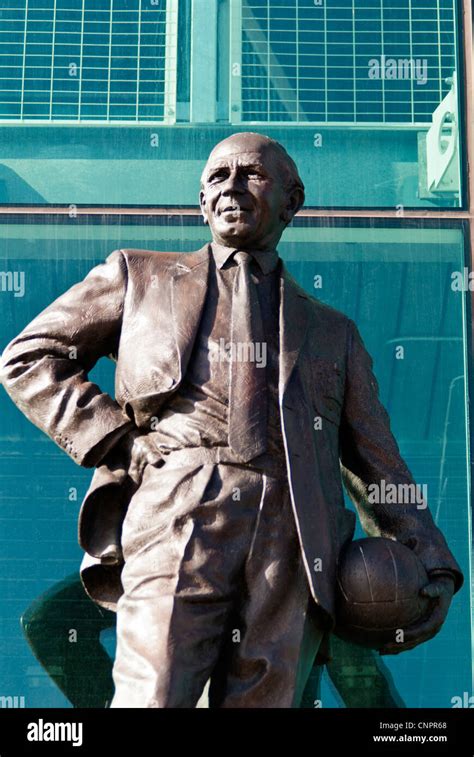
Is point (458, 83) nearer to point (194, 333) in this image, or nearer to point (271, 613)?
point (194, 333)

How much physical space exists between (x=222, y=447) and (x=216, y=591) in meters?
0.49

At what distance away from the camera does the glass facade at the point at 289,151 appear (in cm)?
877

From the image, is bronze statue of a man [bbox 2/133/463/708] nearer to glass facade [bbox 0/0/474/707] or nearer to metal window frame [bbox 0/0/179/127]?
glass facade [bbox 0/0/474/707]

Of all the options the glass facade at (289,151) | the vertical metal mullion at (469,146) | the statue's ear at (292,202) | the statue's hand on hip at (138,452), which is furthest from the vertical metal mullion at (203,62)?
the statue's hand on hip at (138,452)

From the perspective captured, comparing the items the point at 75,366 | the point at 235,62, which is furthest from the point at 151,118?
the point at 75,366

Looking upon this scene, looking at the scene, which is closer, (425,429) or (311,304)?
(311,304)

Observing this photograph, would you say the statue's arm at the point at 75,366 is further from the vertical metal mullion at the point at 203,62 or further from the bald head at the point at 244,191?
the vertical metal mullion at the point at 203,62

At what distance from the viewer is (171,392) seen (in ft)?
21.4

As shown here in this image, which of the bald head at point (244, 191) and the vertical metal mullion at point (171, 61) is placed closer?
the bald head at point (244, 191)

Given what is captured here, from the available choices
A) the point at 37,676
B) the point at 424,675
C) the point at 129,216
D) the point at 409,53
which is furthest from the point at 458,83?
the point at 37,676

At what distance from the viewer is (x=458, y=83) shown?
382 inches

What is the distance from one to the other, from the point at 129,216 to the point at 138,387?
2889 millimetres

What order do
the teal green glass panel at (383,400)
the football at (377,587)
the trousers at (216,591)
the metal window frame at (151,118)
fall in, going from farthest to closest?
the metal window frame at (151,118)
the teal green glass panel at (383,400)
the football at (377,587)
the trousers at (216,591)

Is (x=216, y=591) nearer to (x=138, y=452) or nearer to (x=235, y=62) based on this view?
(x=138, y=452)
